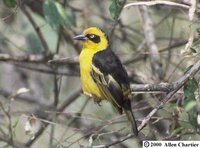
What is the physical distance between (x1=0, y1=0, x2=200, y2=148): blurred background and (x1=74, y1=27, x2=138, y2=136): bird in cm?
12

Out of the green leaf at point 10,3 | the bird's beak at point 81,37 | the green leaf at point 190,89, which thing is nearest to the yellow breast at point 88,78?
the bird's beak at point 81,37

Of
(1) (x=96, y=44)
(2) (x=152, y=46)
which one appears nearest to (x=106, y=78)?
(1) (x=96, y=44)

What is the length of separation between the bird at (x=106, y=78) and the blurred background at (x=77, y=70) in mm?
121

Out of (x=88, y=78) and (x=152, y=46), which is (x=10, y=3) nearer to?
(x=88, y=78)

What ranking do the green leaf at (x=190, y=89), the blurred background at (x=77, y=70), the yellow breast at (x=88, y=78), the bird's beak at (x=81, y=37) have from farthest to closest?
1. the bird's beak at (x=81, y=37)
2. the yellow breast at (x=88, y=78)
3. the blurred background at (x=77, y=70)
4. the green leaf at (x=190, y=89)

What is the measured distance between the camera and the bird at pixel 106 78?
4.84 m

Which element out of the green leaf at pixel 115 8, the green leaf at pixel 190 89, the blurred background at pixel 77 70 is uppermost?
the green leaf at pixel 115 8

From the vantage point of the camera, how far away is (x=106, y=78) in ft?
16.4

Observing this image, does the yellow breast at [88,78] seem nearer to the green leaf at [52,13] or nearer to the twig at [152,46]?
the green leaf at [52,13]

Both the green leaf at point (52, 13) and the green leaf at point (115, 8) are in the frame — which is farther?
the green leaf at point (52, 13)

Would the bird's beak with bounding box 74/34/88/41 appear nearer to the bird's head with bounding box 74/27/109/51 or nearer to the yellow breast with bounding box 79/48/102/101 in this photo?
the bird's head with bounding box 74/27/109/51

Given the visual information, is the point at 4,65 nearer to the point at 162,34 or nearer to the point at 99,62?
the point at 162,34

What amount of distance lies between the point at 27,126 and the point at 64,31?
86.4 inches

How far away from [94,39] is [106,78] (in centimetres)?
63
